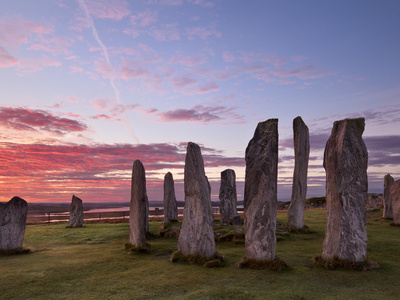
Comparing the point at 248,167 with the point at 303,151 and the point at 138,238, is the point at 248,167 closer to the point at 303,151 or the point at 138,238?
the point at 138,238

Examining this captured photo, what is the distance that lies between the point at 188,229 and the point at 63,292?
4.91 m

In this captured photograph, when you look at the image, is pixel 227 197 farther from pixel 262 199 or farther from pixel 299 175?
pixel 262 199

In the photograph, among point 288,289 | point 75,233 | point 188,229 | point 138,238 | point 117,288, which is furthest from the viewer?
point 75,233

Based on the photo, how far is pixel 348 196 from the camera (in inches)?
428

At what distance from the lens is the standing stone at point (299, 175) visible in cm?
1990

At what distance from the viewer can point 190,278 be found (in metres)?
10.2

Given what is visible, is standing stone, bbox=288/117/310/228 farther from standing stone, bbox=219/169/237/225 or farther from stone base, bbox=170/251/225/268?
stone base, bbox=170/251/225/268

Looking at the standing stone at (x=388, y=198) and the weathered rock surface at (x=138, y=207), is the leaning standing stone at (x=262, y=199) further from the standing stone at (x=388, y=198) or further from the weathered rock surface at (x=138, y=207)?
the standing stone at (x=388, y=198)

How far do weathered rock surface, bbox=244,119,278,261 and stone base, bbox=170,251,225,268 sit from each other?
1188 millimetres

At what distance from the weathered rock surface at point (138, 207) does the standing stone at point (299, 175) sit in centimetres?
984

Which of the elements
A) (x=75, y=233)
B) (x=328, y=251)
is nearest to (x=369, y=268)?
(x=328, y=251)

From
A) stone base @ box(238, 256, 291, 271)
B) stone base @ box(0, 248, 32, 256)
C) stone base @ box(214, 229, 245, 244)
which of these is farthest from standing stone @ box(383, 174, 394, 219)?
stone base @ box(0, 248, 32, 256)

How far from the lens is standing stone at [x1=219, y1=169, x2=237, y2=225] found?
24000 mm

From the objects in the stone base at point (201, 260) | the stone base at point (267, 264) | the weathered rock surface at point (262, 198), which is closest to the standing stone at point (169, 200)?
the stone base at point (201, 260)
